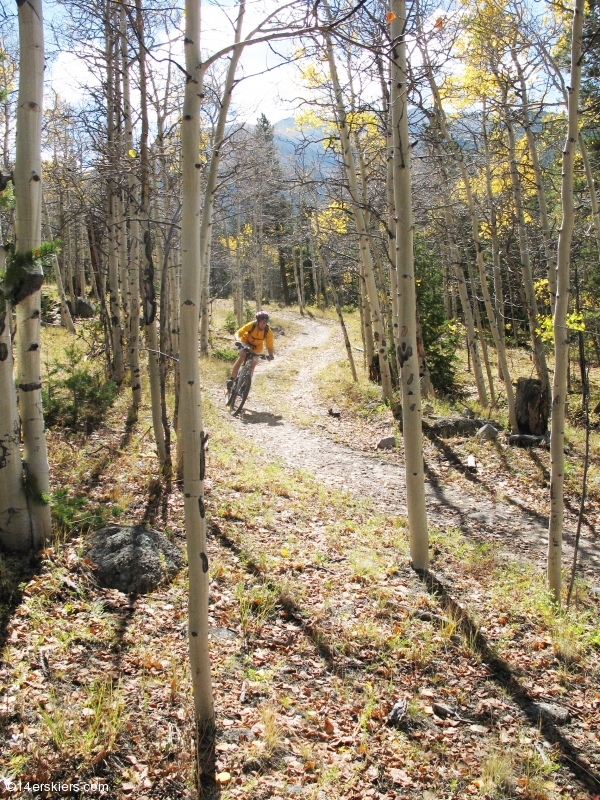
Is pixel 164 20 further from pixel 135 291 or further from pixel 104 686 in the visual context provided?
pixel 104 686

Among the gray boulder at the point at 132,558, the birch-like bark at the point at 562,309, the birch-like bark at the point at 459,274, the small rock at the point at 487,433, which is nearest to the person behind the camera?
the gray boulder at the point at 132,558

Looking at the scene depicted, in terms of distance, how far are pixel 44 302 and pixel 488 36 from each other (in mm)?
18874

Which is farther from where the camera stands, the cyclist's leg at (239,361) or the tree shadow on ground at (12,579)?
the cyclist's leg at (239,361)

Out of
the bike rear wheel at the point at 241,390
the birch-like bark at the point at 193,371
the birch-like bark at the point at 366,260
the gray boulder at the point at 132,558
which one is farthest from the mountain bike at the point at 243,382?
the birch-like bark at the point at 193,371

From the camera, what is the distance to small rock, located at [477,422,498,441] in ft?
34.6

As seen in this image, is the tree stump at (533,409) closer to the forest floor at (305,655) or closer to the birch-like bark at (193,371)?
→ the forest floor at (305,655)

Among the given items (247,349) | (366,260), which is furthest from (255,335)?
(366,260)

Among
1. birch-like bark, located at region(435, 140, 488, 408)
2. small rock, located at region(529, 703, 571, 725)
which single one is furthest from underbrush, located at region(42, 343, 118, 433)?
birch-like bark, located at region(435, 140, 488, 408)

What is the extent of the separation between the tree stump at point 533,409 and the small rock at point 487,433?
→ 2.33 feet

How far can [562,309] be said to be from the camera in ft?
17.0

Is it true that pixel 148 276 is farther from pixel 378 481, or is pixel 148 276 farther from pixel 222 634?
pixel 378 481

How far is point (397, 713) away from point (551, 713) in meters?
1.20

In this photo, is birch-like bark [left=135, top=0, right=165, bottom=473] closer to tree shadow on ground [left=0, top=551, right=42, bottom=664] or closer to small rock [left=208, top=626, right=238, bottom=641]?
tree shadow on ground [left=0, top=551, right=42, bottom=664]

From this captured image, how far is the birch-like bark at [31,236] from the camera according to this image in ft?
13.3
